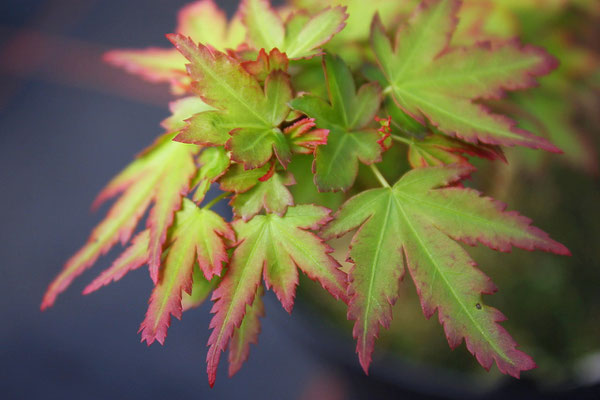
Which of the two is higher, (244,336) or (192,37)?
(192,37)

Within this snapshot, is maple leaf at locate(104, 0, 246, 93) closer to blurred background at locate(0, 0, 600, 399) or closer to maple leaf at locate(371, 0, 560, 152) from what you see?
maple leaf at locate(371, 0, 560, 152)

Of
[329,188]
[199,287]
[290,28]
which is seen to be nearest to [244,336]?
[199,287]

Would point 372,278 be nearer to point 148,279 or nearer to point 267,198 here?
point 267,198

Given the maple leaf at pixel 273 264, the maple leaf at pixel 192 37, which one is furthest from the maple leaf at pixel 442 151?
the maple leaf at pixel 192 37

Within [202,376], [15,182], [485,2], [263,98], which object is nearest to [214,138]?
[263,98]

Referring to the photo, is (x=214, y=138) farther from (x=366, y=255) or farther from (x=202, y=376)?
(x=202, y=376)

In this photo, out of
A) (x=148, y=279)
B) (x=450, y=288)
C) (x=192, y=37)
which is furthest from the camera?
(x=148, y=279)

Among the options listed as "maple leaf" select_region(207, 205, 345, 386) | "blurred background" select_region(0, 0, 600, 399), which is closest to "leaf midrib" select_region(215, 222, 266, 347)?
"maple leaf" select_region(207, 205, 345, 386)
